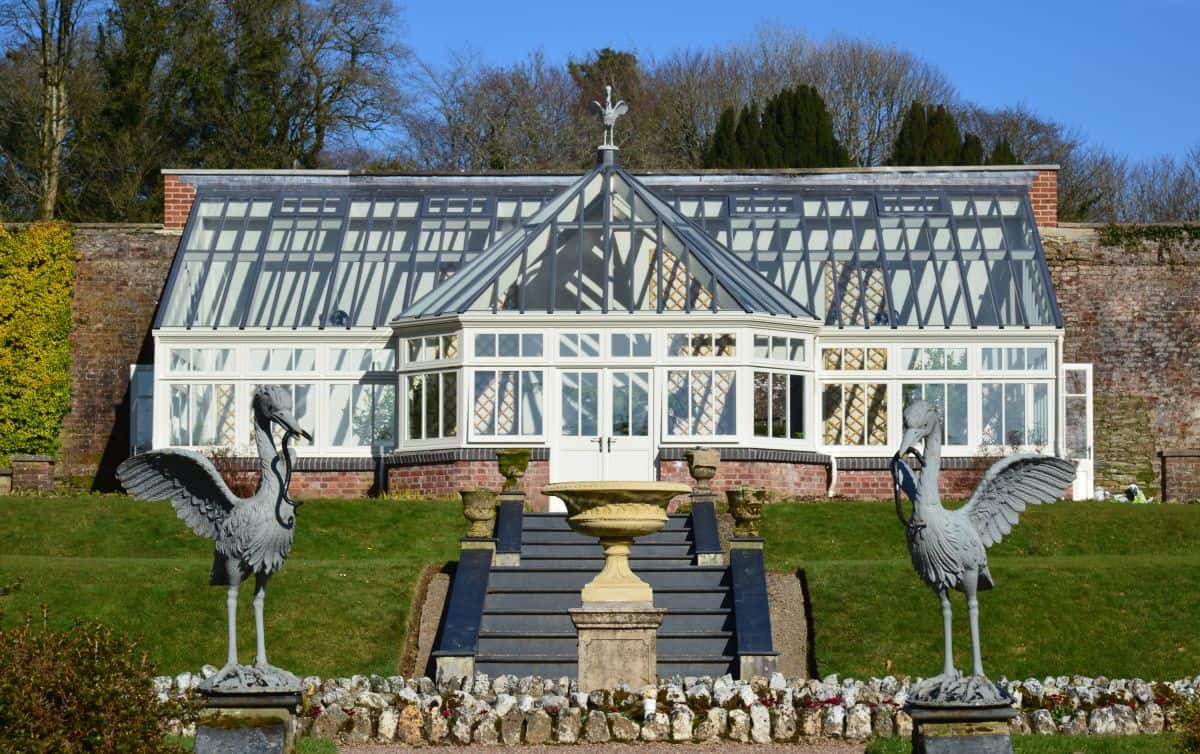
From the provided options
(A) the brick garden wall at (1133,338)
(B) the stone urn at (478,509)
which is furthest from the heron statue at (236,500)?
(A) the brick garden wall at (1133,338)

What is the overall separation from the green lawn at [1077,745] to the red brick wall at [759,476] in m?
12.6

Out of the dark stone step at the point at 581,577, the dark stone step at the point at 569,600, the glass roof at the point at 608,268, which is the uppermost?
the glass roof at the point at 608,268

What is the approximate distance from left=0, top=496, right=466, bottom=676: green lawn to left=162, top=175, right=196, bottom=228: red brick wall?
896 cm

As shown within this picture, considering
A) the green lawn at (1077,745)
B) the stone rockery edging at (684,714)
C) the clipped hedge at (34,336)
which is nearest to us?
the green lawn at (1077,745)

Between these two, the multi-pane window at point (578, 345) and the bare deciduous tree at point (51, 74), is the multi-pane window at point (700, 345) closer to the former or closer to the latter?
the multi-pane window at point (578, 345)

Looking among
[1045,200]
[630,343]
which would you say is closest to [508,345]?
[630,343]

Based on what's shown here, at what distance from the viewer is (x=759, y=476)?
28219mm

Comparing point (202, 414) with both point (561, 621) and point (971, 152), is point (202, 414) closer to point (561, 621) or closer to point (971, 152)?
point (561, 621)

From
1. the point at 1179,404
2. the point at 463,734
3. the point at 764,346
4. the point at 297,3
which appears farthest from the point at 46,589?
the point at 297,3

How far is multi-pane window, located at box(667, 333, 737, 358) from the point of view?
28562mm

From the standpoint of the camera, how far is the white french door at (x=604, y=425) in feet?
93.1

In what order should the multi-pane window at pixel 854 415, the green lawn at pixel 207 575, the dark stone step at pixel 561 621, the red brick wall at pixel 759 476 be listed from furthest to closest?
the multi-pane window at pixel 854 415 → the red brick wall at pixel 759 476 → the dark stone step at pixel 561 621 → the green lawn at pixel 207 575

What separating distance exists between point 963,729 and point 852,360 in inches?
674

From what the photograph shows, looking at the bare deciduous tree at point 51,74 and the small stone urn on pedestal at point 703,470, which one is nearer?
the small stone urn on pedestal at point 703,470
